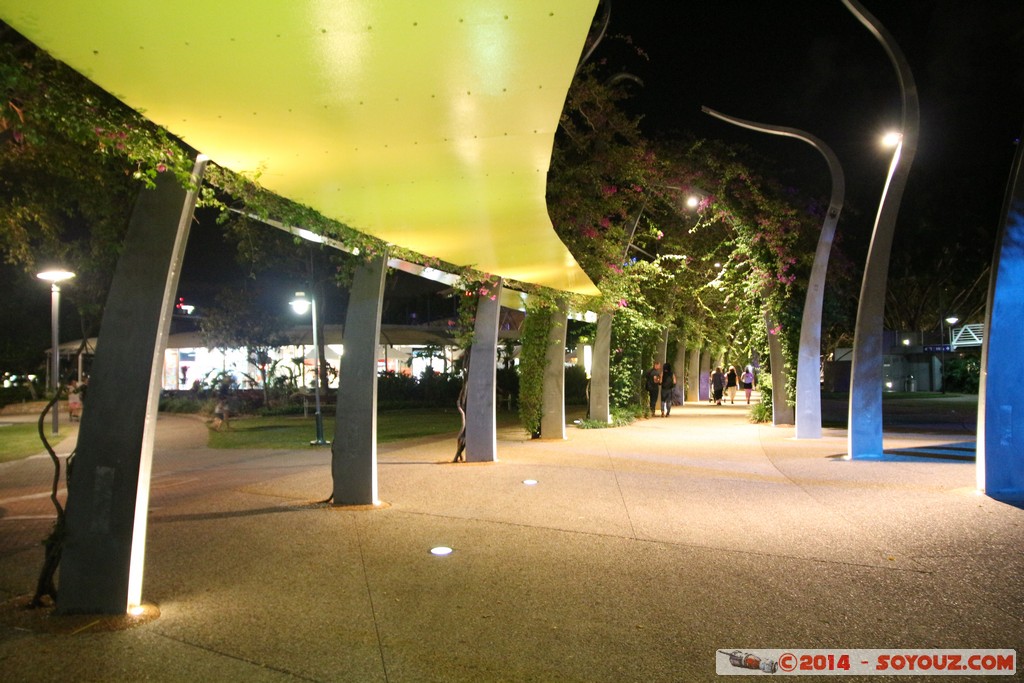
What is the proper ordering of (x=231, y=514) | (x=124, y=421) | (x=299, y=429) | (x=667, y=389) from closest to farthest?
1. (x=124, y=421)
2. (x=231, y=514)
3. (x=299, y=429)
4. (x=667, y=389)

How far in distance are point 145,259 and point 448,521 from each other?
4.14 m

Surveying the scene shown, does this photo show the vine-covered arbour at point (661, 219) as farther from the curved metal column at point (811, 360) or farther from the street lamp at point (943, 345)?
the street lamp at point (943, 345)

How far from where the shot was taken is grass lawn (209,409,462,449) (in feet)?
59.0

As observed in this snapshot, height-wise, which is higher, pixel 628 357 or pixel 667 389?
pixel 628 357

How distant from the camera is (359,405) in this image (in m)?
9.06

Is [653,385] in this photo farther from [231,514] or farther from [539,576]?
[539,576]

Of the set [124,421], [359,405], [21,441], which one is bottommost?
[21,441]

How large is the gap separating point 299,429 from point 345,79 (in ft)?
59.2

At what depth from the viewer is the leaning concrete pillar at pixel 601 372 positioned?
19.8 m

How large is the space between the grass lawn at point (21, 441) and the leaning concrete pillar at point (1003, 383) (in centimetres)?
1596

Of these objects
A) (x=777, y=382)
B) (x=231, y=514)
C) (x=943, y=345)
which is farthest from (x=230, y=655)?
(x=943, y=345)

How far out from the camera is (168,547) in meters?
7.20

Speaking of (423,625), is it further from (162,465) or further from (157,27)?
(162,465)

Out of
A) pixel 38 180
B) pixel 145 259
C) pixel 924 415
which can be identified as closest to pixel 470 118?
pixel 145 259
